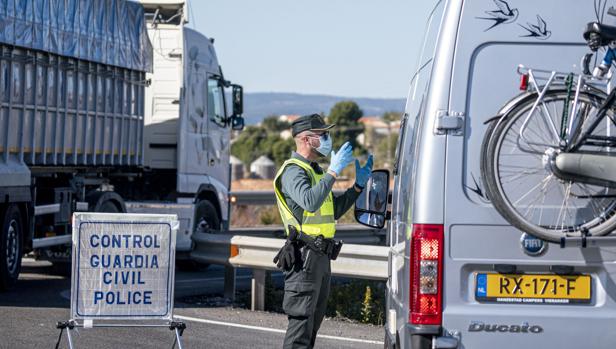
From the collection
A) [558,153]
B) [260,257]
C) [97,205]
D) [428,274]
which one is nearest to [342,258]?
[260,257]

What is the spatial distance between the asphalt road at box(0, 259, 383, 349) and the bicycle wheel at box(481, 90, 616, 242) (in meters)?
5.07

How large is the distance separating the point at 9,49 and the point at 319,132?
7044 mm

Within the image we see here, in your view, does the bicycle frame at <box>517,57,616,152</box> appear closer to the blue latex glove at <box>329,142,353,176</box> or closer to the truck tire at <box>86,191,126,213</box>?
the blue latex glove at <box>329,142,353,176</box>

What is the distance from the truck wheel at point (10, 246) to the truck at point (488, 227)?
8.78 metres

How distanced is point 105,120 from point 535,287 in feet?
39.8

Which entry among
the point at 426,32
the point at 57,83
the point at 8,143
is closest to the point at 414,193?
the point at 426,32

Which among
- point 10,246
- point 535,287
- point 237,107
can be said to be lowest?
point 10,246

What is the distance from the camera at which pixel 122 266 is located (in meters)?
8.43

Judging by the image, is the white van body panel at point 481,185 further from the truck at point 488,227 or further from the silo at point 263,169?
the silo at point 263,169

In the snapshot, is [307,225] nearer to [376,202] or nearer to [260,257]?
[376,202]

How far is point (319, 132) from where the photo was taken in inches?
313

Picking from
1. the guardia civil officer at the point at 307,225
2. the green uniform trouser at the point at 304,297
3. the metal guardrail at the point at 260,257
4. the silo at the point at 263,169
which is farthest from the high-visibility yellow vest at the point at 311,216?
the silo at the point at 263,169

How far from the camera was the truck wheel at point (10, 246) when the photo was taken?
13.9m

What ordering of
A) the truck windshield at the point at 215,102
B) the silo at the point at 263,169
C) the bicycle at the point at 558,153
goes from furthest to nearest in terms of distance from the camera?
the silo at the point at 263,169 < the truck windshield at the point at 215,102 < the bicycle at the point at 558,153
